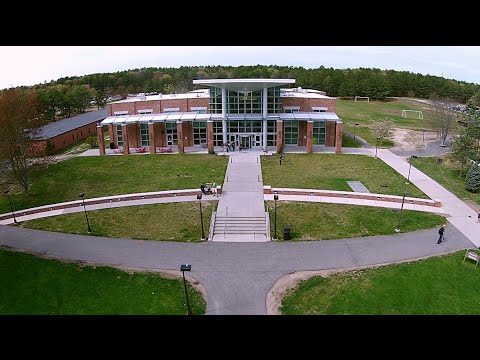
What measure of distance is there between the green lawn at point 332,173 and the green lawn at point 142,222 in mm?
6138

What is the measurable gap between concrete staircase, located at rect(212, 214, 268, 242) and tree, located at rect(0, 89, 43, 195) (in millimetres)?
13057

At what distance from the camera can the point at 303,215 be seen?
737 inches

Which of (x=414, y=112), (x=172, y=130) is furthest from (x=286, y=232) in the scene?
(x=414, y=112)

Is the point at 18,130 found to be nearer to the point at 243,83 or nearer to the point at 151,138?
the point at 151,138

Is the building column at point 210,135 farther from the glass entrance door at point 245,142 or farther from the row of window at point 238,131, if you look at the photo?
the glass entrance door at point 245,142

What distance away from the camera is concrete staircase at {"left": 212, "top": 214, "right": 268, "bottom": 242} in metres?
16.9

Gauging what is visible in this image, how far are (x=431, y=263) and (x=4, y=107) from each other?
23334 mm

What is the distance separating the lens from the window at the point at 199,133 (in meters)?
33.1

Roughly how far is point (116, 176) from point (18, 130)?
6293 mm

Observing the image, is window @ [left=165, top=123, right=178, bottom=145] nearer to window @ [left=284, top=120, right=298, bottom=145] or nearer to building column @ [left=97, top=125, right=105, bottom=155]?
building column @ [left=97, top=125, right=105, bottom=155]

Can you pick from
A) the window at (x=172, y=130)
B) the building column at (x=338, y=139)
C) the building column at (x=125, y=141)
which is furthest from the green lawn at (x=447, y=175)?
the building column at (x=125, y=141)

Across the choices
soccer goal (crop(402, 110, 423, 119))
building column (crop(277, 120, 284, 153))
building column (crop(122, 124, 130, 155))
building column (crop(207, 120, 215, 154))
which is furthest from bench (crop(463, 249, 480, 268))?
soccer goal (crop(402, 110, 423, 119))

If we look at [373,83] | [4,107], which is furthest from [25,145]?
[373,83]
